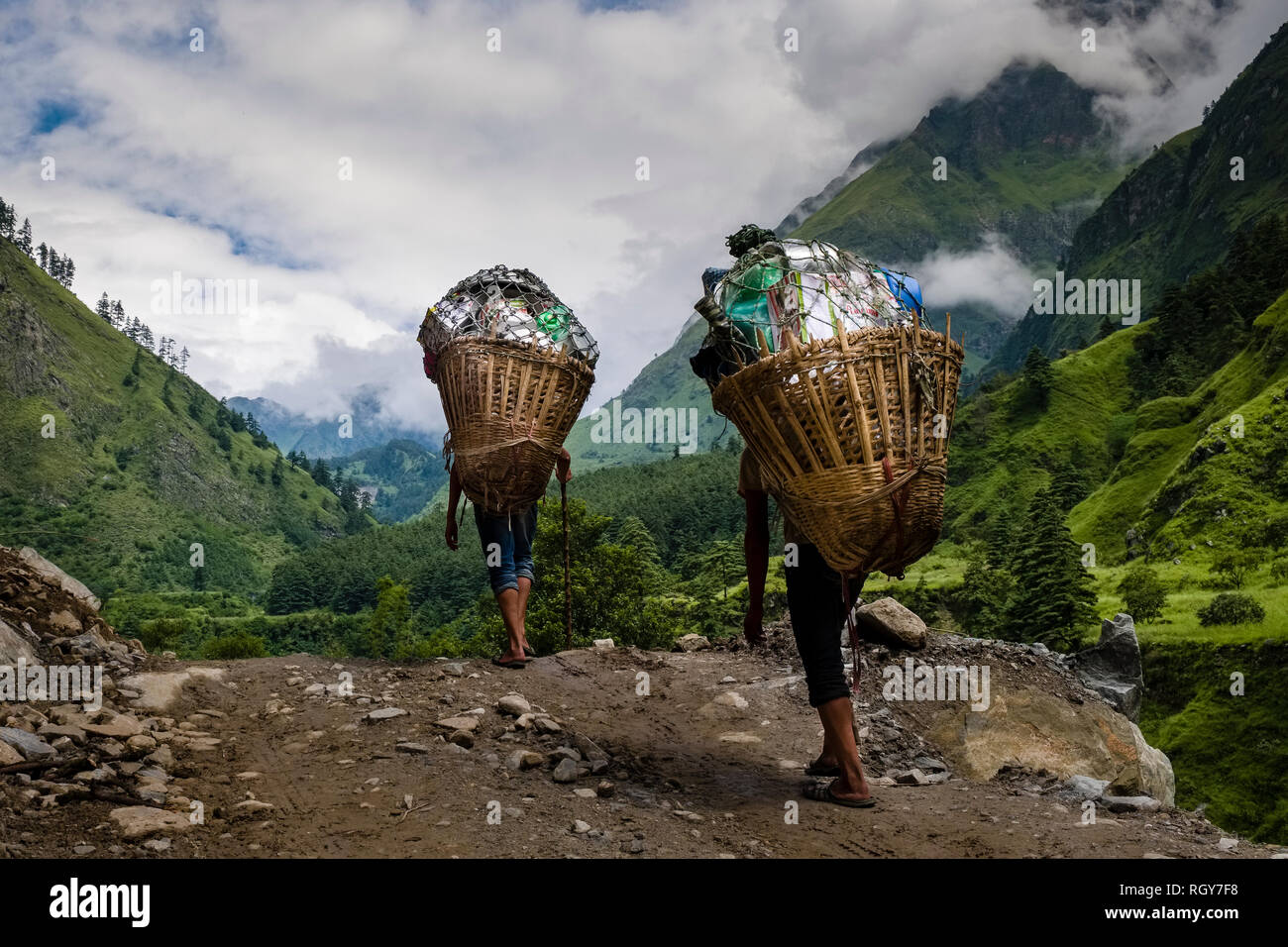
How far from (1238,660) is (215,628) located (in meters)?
98.3

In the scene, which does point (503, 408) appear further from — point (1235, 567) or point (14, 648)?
point (1235, 567)

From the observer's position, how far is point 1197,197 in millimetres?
162500

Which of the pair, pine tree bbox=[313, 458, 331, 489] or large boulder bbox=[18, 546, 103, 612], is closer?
large boulder bbox=[18, 546, 103, 612]

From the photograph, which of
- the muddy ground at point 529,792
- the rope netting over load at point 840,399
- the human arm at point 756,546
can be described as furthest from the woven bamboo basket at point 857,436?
the muddy ground at point 529,792

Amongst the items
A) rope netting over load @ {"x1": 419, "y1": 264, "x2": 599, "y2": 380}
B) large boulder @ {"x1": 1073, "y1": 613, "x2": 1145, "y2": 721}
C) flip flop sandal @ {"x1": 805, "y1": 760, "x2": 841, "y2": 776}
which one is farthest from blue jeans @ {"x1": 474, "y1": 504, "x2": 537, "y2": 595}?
large boulder @ {"x1": 1073, "y1": 613, "x2": 1145, "y2": 721}

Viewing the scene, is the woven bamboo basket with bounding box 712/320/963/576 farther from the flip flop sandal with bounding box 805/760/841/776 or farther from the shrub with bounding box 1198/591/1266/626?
the shrub with bounding box 1198/591/1266/626

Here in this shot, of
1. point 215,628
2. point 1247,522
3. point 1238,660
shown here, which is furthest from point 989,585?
point 215,628

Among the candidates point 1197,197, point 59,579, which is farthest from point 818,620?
point 1197,197

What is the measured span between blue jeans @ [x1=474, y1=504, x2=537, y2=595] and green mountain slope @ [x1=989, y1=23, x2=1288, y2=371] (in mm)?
134177

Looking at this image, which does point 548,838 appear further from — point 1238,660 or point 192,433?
point 192,433

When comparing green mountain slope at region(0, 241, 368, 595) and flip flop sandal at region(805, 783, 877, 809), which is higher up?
green mountain slope at region(0, 241, 368, 595)

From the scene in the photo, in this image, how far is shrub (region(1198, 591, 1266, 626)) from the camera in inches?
1124

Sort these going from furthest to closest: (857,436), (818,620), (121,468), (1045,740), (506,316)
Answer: (121,468)
(1045,740)
(506,316)
(818,620)
(857,436)

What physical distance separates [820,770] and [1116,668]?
4.80 metres
